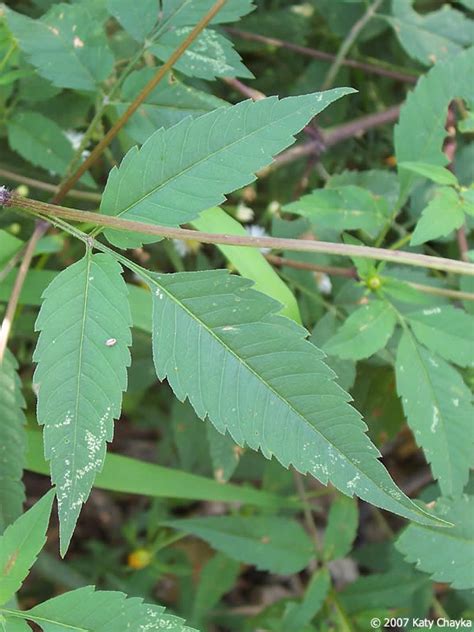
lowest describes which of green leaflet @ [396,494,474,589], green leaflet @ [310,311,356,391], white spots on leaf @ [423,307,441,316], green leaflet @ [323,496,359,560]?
green leaflet @ [323,496,359,560]

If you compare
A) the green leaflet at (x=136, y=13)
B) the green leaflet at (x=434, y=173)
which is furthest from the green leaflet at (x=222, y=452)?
the green leaflet at (x=136, y=13)

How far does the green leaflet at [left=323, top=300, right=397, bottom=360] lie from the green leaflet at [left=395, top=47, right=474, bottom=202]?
0.98 feet

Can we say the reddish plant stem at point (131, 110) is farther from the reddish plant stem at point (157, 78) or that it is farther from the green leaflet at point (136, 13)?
the green leaflet at point (136, 13)

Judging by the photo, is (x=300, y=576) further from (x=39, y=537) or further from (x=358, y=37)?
(x=358, y=37)

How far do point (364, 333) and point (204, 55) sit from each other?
0.69m

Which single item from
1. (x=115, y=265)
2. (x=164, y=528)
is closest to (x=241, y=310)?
(x=115, y=265)

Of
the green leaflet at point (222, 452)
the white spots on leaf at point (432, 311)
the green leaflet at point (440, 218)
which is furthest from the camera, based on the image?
the green leaflet at point (222, 452)

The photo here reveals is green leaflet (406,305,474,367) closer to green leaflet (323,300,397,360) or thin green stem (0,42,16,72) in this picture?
green leaflet (323,300,397,360)

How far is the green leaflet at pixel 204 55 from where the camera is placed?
4.99 feet

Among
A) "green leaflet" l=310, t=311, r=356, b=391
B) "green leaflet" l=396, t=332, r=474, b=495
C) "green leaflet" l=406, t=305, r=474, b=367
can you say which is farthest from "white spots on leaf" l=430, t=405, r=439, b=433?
"green leaflet" l=310, t=311, r=356, b=391

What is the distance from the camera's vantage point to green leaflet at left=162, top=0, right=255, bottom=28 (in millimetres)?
1517

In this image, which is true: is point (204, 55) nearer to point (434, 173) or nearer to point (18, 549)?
point (434, 173)

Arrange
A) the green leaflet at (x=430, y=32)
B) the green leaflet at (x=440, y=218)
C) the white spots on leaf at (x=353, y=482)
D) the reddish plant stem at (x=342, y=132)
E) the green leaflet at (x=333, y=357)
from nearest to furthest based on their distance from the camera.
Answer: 1. the white spots on leaf at (x=353, y=482)
2. the green leaflet at (x=440, y=218)
3. the green leaflet at (x=333, y=357)
4. the green leaflet at (x=430, y=32)
5. the reddish plant stem at (x=342, y=132)

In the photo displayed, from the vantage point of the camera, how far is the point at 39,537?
3.88 ft
